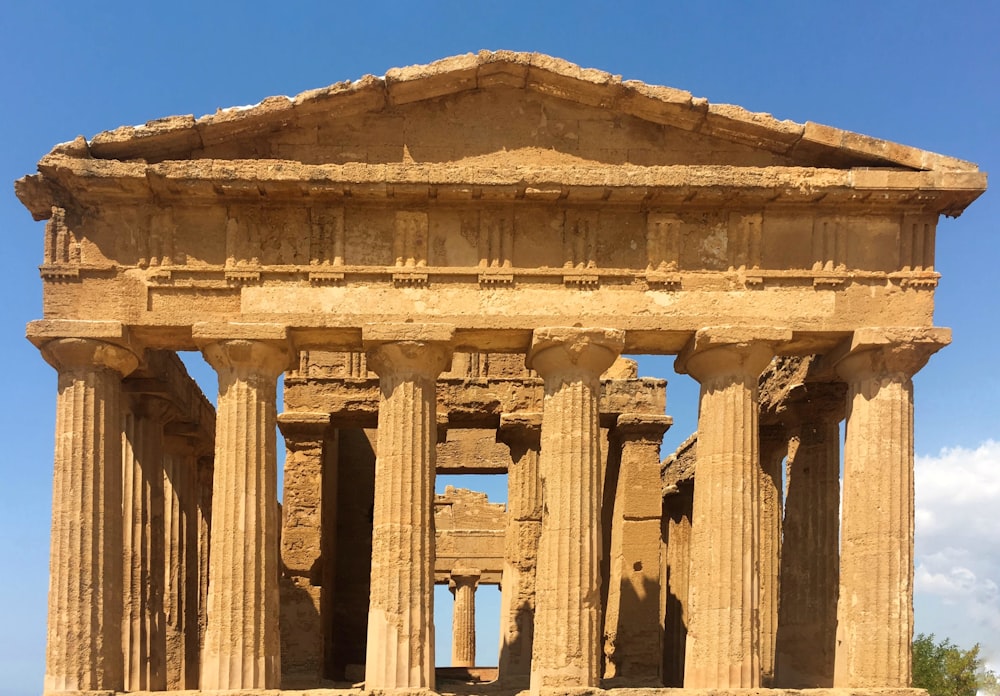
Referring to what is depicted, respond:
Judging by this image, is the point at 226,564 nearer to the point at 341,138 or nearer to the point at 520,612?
the point at 341,138

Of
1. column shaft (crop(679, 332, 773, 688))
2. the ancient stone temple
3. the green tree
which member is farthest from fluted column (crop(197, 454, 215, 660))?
the green tree

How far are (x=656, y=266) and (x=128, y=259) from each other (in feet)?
23.8

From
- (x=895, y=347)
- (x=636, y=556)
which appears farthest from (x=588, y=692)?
(x=636, y=556)

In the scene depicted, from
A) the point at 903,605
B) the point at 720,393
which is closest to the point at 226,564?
the point at 720,393

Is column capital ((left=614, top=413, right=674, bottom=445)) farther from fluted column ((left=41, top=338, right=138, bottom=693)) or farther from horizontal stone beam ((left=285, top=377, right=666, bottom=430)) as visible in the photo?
fluted column ((left=41, top=338, right=138, bottom=693))

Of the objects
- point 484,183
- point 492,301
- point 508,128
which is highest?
point 508,128

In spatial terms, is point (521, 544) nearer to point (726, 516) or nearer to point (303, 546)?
point (303, 546)

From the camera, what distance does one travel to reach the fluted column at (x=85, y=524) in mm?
15820

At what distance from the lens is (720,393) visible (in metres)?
16.8

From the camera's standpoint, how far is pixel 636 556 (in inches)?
891

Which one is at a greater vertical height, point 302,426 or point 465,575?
point 302,426

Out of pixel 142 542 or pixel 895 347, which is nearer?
pixel 895 347

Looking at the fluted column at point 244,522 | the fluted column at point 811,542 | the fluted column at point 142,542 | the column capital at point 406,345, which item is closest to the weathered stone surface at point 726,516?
the fluted column at point 811,542

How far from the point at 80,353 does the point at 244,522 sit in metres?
3.15
